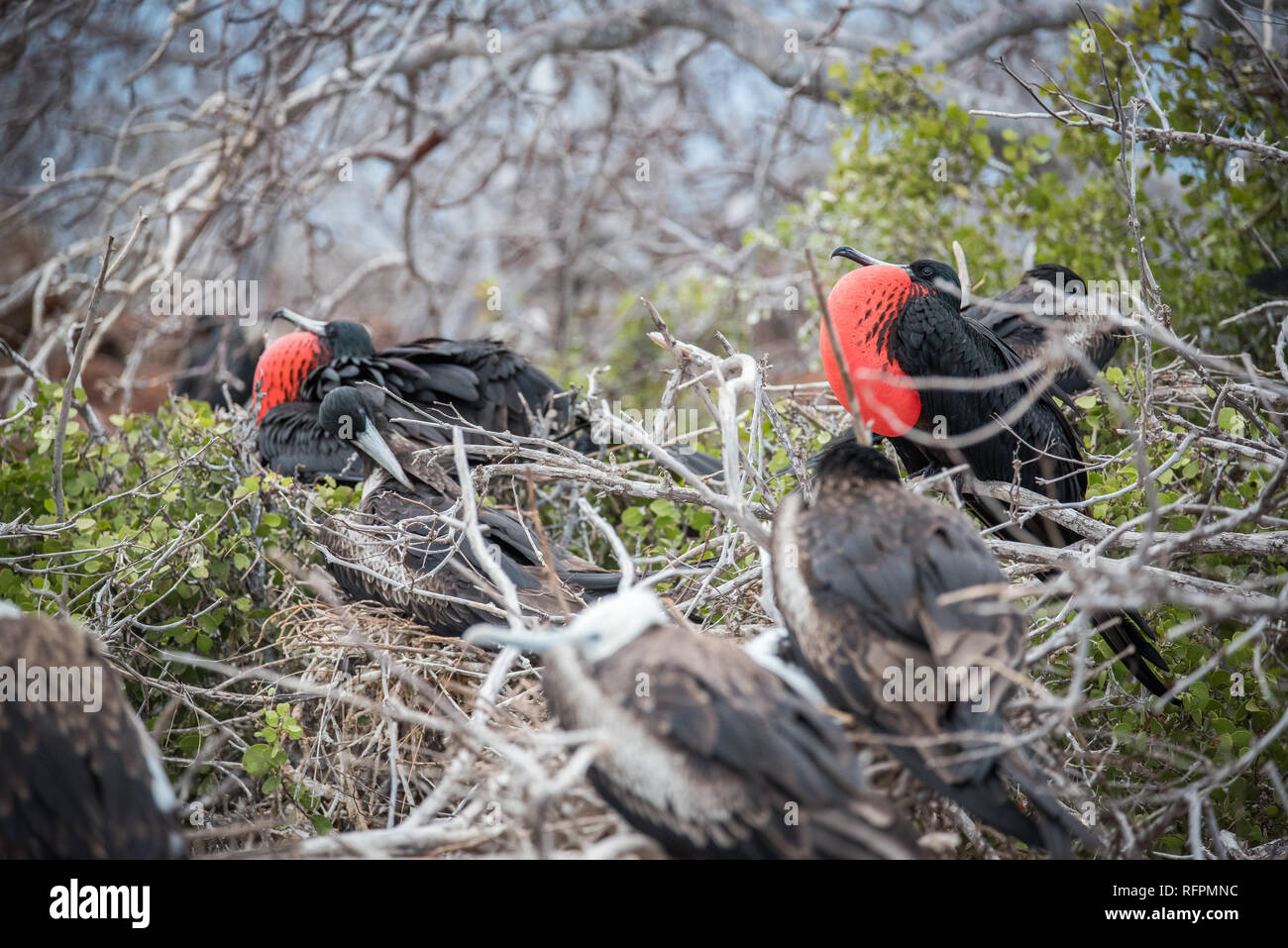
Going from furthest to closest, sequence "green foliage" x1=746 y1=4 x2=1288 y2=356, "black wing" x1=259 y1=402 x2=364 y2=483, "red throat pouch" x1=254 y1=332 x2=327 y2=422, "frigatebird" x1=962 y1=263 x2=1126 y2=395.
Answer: "red throat pouch" x1=254 y1=332 x2=327 y2=422 → "green foliage" x1=746 y1=4 x2=1288 y2=356 → "black wing" x1=259 y1=402 x2=364 y2=483 → "frigatebird" x1=962 y1=263 x2=1126 y2=395

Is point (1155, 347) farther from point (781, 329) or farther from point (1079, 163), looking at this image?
point (781, 329)

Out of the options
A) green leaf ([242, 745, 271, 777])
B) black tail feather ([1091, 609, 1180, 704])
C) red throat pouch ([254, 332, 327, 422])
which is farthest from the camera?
red throat pouch ([254, 332, 327, 422])

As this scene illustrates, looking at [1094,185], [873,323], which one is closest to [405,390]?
[873,323]

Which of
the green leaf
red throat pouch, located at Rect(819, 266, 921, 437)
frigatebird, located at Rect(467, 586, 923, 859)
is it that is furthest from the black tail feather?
the green leaf

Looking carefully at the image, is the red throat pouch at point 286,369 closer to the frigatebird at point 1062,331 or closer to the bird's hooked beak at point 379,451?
the bird's hooked beak at point 379,451

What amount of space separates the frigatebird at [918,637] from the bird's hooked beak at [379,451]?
1.78 meters

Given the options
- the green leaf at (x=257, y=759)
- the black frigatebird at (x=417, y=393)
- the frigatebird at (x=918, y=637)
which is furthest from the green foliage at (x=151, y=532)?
the frigatebird at (x=918, y=637)

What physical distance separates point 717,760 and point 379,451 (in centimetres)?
226

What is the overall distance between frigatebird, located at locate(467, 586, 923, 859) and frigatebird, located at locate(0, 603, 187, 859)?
73 cm

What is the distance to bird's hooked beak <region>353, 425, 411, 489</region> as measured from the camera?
369cm

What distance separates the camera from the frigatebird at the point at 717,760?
5.82 ft

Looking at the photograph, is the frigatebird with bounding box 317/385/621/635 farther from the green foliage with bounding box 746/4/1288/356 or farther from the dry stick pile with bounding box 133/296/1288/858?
the green foliage with bounding box 746/4/1288/356

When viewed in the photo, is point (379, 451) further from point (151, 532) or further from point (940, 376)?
point (940, 376)
